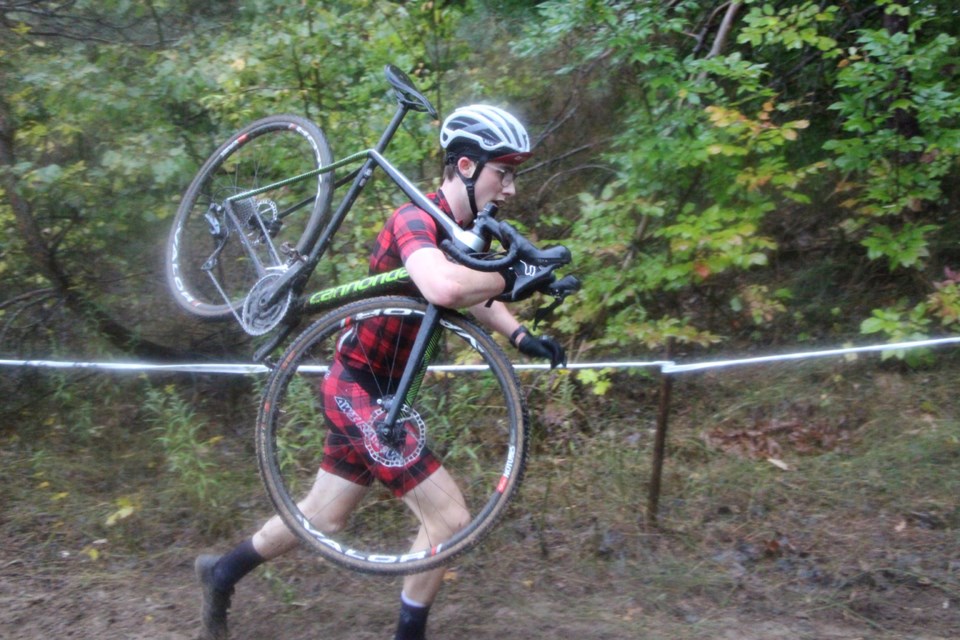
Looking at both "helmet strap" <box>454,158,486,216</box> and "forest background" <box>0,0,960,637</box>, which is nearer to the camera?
"helmet strap" <box>454,158,486,216</box>

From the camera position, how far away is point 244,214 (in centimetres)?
402

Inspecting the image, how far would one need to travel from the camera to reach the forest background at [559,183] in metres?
4.85

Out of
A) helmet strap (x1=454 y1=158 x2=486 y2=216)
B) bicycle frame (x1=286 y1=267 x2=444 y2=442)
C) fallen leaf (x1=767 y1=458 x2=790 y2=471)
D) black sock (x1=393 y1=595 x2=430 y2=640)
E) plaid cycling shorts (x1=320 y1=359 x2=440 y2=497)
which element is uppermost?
helmet strap (x1=454 y1=158 x2=486 y2=216)

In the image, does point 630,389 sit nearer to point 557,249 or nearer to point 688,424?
point 688,424

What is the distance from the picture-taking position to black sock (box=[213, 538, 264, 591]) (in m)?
3.58

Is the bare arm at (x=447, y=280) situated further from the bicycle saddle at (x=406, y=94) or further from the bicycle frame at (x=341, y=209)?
the bicycle saddle at (x=406, y=94)

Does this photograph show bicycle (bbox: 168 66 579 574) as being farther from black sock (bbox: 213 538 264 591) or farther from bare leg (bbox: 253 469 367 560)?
black sock (bbox: 213 538 264 591)

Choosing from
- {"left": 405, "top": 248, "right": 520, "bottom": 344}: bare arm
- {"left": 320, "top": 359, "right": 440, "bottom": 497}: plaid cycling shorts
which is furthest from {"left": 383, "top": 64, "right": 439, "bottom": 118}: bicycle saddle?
{"left": 320, "top": 359, "right": 440, "bottom": 497}: plaid cycling shorts

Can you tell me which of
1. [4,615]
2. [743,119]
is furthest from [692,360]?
[4,615]

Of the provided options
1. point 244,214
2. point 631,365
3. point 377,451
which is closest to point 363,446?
point 377,451

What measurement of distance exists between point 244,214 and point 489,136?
1.46 meters

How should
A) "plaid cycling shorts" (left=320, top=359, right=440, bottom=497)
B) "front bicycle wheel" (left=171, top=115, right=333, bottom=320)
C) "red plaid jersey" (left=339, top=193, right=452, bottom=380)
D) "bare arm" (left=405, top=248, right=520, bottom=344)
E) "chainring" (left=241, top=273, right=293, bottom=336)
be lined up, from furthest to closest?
"front bicycle wheel" (left=171, top=115, right=333, bottom=320) < "chainring" (left=241, top=273, right=293, bottom=336) < "plaid cycling shorts" (left=320, top=359, right=440, bottom=497) < "red plaid jersey" (left=339, top=193, right=452, bottom=380) < "bare arm" (left=405, top=248, right=520, bottom=344)

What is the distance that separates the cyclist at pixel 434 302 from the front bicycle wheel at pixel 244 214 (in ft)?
2.30

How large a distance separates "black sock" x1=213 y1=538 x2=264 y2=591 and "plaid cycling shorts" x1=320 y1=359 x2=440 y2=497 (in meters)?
0.52
